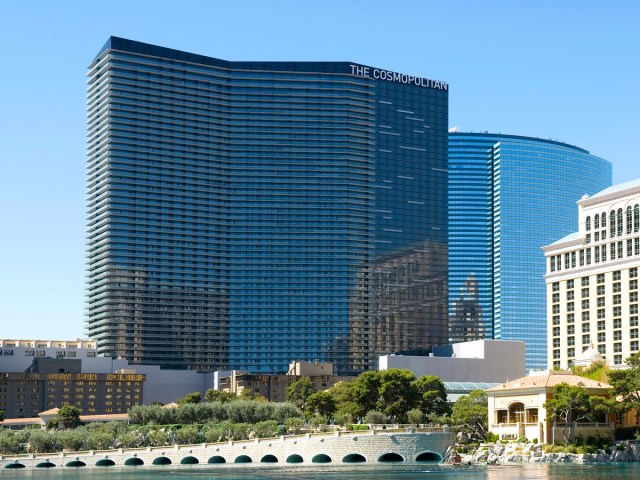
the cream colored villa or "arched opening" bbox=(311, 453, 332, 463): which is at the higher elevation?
the cream colored villa

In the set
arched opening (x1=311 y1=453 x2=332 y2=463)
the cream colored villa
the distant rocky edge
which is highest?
the cream colored villa

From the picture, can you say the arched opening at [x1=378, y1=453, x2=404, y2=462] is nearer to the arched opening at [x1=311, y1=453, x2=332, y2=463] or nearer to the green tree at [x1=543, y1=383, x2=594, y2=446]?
the arched opening at [x1=311, y1=453, x2=332, y2=463]

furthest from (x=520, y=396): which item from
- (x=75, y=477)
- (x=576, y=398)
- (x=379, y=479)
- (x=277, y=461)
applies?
(x=75, y=477)

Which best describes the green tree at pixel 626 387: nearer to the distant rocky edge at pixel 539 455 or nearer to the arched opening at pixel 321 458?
the distant rocky edge at pixel 539 455

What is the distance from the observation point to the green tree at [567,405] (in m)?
180

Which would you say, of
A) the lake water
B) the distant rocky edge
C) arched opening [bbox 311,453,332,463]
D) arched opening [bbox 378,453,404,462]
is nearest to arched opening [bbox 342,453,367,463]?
arched opening [bbox 378,453,404,462]

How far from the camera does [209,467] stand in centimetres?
19212

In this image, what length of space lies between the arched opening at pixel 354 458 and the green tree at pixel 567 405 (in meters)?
33.4

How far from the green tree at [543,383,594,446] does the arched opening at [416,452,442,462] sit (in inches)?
802

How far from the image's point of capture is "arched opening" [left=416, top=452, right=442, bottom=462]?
184m

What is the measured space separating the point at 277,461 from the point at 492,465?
43.1 metres

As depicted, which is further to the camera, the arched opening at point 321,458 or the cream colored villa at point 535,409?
the arched opening at point 321,458

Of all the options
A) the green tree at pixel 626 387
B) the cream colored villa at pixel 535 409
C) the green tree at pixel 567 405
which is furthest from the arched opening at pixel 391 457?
the green tree at pixel 626 387

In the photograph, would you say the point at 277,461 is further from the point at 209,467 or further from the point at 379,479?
the point at 379,479
